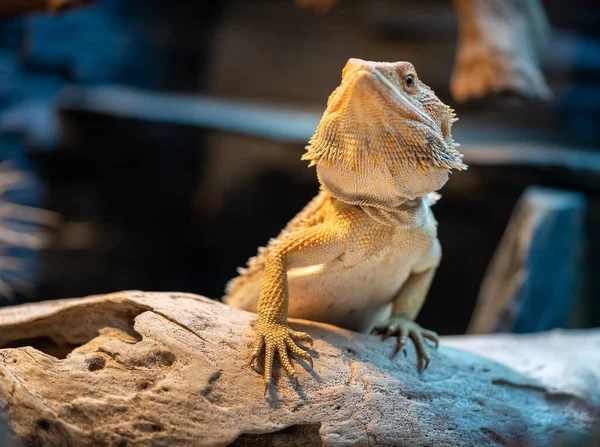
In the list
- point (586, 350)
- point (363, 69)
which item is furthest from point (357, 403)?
point (586, 350)

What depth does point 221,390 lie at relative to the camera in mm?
2141

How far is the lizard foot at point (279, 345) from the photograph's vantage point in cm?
226

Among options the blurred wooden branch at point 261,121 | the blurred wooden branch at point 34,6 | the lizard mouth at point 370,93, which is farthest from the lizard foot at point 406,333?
the blurred wooden branch at point 34,6

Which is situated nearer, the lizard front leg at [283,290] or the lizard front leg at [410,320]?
the lizard front leg at [283,290]

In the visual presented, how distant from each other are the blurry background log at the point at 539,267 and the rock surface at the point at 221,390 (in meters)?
1.68

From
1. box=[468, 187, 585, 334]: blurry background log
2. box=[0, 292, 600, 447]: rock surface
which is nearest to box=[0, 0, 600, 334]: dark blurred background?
box=[468, 187, 585, 334]: blurry background log

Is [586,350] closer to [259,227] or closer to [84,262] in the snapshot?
[259,227]

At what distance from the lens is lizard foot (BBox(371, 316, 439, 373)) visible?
2.73 meters

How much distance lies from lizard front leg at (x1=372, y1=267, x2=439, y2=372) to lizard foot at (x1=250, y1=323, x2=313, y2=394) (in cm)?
56

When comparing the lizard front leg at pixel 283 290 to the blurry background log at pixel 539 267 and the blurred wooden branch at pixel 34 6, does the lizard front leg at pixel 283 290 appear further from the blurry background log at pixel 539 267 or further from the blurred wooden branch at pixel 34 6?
the blurred wooden branch at pixel 34 6

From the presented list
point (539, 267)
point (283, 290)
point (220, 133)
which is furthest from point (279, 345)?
point (220, 133)

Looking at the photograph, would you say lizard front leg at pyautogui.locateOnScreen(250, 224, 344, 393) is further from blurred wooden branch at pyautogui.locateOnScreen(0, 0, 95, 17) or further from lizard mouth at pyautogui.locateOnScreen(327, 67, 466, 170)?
blurred wooden branch at pyautogui.locateOnScreen(0, 0, 95, 17)

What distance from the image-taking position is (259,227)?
5.92 metres

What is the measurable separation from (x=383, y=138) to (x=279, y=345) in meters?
0.96
